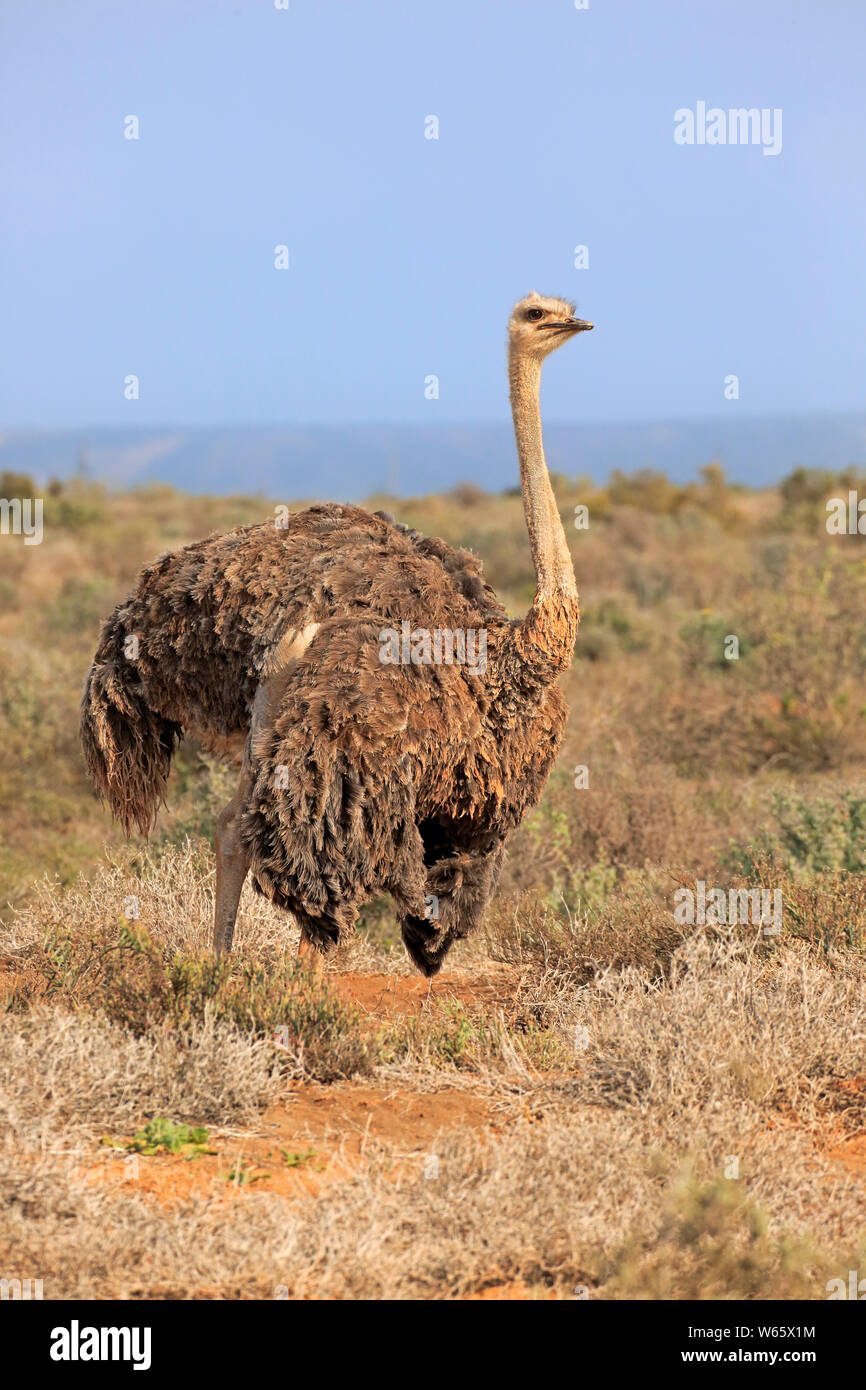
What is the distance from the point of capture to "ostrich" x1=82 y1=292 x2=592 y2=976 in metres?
5.00

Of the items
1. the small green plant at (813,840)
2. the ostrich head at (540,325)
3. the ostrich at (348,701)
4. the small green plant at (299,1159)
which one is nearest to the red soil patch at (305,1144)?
the small green plant at (299,1159)

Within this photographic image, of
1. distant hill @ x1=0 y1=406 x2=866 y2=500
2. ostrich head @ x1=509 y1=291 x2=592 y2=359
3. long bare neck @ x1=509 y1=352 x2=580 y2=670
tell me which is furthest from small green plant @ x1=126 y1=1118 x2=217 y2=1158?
distant hill @ x1=0 y1=406 x2=866 y2=500

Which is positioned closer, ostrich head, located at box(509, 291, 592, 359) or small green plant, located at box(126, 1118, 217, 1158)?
small green plant, located at box(126, 1118, 217, 1158)

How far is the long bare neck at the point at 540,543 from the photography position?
215 inches

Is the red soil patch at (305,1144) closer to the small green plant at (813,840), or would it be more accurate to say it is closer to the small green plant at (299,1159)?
the small green plant at (299,1159)

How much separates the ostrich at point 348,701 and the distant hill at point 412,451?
6918 cm

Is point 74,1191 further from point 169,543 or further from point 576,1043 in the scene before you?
point 169,543

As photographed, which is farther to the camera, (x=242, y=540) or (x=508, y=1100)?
(x=242, y=540)

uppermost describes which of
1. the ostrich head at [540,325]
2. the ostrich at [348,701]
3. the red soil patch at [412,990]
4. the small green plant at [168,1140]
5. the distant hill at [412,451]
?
the distant hill at [412,451]

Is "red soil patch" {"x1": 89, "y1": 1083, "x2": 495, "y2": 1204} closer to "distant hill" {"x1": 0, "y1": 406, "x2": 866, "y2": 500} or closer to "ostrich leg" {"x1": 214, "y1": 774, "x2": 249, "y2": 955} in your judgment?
"ostrich leg" {"x1": 214, "y1": 774, "x2": 249, "y2": 955}

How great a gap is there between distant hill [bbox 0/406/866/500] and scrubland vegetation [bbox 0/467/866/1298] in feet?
225
